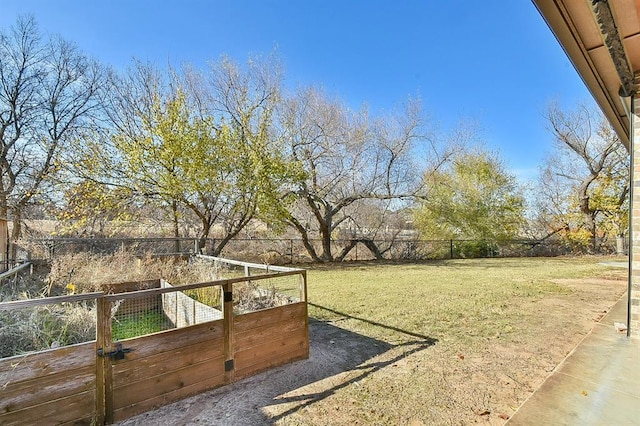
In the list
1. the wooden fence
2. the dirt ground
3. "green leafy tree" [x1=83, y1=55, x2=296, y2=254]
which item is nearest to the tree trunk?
"green leafy tree" [x1=83, y1=55, x2=296, y2=254]

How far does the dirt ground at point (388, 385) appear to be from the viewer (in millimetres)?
2158

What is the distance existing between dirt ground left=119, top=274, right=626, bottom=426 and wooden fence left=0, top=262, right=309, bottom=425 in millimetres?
127

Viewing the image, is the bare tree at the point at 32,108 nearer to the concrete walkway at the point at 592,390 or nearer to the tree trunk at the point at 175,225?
the tree trunk at the point at 175,225

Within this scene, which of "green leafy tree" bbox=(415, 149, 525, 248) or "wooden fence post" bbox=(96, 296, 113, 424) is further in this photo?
"green leafy tree" bbox=(415, 149, 525, 248)

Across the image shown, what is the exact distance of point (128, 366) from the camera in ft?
7.08

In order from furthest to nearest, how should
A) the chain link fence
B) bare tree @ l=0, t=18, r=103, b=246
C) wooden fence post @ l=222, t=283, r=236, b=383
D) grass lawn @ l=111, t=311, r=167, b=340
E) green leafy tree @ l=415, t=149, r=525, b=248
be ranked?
green leafy tree @ l=415, t=149, r=525, b=248, bare tree @ l=0, t=18, r=103, b=246, the chain link fence, grass lawn @ l=111, t=311, r=167, b=340, wooden fence post @ l=222, t=283, r=236, b=383

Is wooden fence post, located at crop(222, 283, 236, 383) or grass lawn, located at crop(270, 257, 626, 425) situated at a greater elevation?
wooden fence post, located at crop(222, 283, 236, 383)

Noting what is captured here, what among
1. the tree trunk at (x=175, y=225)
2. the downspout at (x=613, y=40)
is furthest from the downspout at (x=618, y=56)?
the tree trunk at (x=175, y=225)

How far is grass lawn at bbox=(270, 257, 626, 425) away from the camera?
2252 mm

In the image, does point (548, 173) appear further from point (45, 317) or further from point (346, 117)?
point (45, 317)

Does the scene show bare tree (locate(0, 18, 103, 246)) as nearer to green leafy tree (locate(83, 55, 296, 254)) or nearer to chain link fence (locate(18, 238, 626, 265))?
green leafy tree (locate(83, 55, 296, 254))

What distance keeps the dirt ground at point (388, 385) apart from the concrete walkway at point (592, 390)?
0.57 ft

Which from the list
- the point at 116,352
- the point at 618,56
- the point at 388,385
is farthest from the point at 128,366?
the point at 618,56

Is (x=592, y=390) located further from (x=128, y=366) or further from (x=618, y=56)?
(x=128, y=366)
